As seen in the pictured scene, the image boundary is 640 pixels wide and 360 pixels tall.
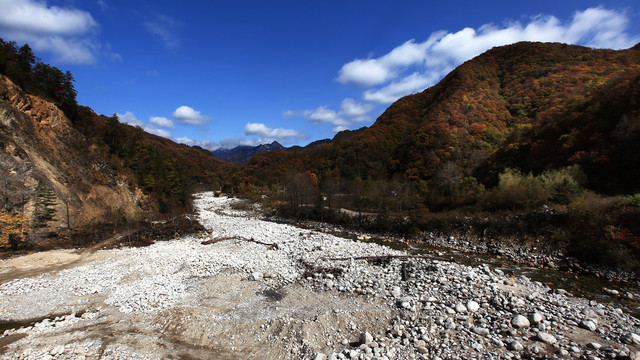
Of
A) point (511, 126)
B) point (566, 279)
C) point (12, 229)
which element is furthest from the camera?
point (511, 126)

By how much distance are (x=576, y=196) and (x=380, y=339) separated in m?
19.6

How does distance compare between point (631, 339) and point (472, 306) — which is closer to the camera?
point (631, 339)

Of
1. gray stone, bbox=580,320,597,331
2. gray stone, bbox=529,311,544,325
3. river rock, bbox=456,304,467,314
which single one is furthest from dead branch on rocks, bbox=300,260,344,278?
gray stone, bbox=580,320,597,331

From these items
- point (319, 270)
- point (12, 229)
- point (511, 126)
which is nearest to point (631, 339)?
point (319, 270)

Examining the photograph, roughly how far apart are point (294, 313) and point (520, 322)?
22.5 ft

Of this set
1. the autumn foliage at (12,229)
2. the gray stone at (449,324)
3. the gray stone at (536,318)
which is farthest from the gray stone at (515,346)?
the autumn foliage at (12,229)

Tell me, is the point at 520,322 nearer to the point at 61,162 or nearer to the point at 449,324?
the point at 449,324

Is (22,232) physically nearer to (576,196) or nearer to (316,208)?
(316,208)

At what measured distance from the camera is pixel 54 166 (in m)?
20.0

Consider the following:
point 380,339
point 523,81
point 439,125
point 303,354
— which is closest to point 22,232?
point 303,354

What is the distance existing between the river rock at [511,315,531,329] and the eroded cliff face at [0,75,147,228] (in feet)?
86.3

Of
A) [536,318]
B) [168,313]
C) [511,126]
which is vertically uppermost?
[511,126]

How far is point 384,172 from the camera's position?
45.6m

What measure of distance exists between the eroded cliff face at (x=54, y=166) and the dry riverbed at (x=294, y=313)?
602cm
